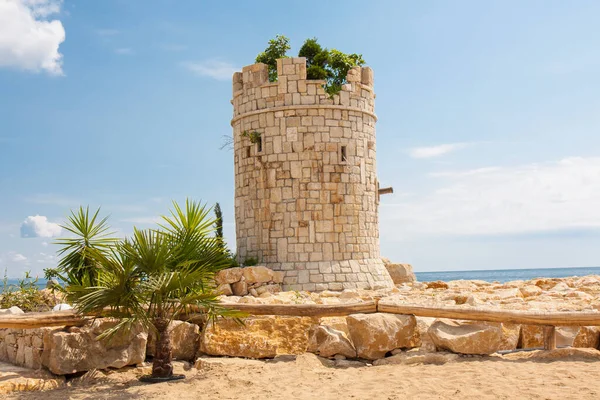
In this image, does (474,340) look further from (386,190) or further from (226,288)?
(386,190)

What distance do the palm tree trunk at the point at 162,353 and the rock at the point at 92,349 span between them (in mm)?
406

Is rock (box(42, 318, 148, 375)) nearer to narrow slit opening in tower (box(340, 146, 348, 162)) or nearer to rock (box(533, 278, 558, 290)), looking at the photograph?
narrow slit opening in tower (box(340, 146, 348, 162))

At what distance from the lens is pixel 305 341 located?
868cm

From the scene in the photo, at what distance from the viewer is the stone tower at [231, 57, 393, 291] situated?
1477cm

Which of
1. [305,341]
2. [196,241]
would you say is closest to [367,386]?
[305,341]

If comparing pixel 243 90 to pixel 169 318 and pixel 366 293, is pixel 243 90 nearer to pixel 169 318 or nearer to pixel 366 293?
pixel 366 293

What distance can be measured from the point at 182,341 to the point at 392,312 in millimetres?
2937

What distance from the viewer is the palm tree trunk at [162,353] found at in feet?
25.8

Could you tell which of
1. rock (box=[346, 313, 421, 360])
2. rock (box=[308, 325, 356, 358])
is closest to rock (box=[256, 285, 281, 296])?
rock (box=[308, 325, 356, 358])

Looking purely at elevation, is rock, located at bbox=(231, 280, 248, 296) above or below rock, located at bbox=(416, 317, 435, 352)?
above

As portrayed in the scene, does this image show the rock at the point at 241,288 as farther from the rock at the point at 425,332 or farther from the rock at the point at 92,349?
the rock at the point at 425,332

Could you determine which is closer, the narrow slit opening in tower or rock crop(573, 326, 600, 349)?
rock crop(573, 326, 600, 349)

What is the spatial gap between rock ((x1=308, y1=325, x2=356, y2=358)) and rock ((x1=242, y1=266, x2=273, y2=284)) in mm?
5586

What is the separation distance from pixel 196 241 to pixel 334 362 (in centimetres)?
250
